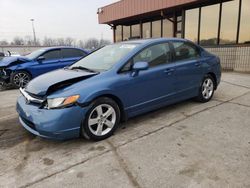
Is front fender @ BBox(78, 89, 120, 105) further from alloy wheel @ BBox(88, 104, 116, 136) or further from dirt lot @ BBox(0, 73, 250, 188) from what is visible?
dirt lot @ BBox(0, 73, 250, 188)

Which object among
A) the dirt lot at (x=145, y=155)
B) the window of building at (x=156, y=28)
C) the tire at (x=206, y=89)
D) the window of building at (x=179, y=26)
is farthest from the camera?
the window of building at (x=156, y=28)

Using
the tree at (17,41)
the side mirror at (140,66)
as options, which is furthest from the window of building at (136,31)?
the tree at (17,41)

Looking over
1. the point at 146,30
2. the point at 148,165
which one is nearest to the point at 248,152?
the point at 148,165

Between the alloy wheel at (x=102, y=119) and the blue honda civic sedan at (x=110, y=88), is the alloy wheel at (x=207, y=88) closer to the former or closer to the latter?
the blue honda civic sedan at (x=110, y=88)

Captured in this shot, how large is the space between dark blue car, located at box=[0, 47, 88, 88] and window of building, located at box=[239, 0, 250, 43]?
7.58 meters

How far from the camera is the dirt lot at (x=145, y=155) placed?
7.75 feet

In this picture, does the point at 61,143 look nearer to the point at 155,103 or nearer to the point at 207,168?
the point at 155,103

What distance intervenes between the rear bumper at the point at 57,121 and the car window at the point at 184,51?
234 cm

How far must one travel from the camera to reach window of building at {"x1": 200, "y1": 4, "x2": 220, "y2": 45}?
1033 centimetres

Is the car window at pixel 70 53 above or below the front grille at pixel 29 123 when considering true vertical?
above

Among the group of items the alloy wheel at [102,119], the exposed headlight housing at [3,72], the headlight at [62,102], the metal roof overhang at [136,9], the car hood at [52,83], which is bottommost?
the alloy wheel at [102,119]

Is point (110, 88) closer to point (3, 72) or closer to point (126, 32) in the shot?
point (3, 72)

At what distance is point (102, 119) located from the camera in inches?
129

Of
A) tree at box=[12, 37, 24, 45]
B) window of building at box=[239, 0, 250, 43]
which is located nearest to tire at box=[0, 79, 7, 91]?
window of building at box=[239, 0, 250, 43]
